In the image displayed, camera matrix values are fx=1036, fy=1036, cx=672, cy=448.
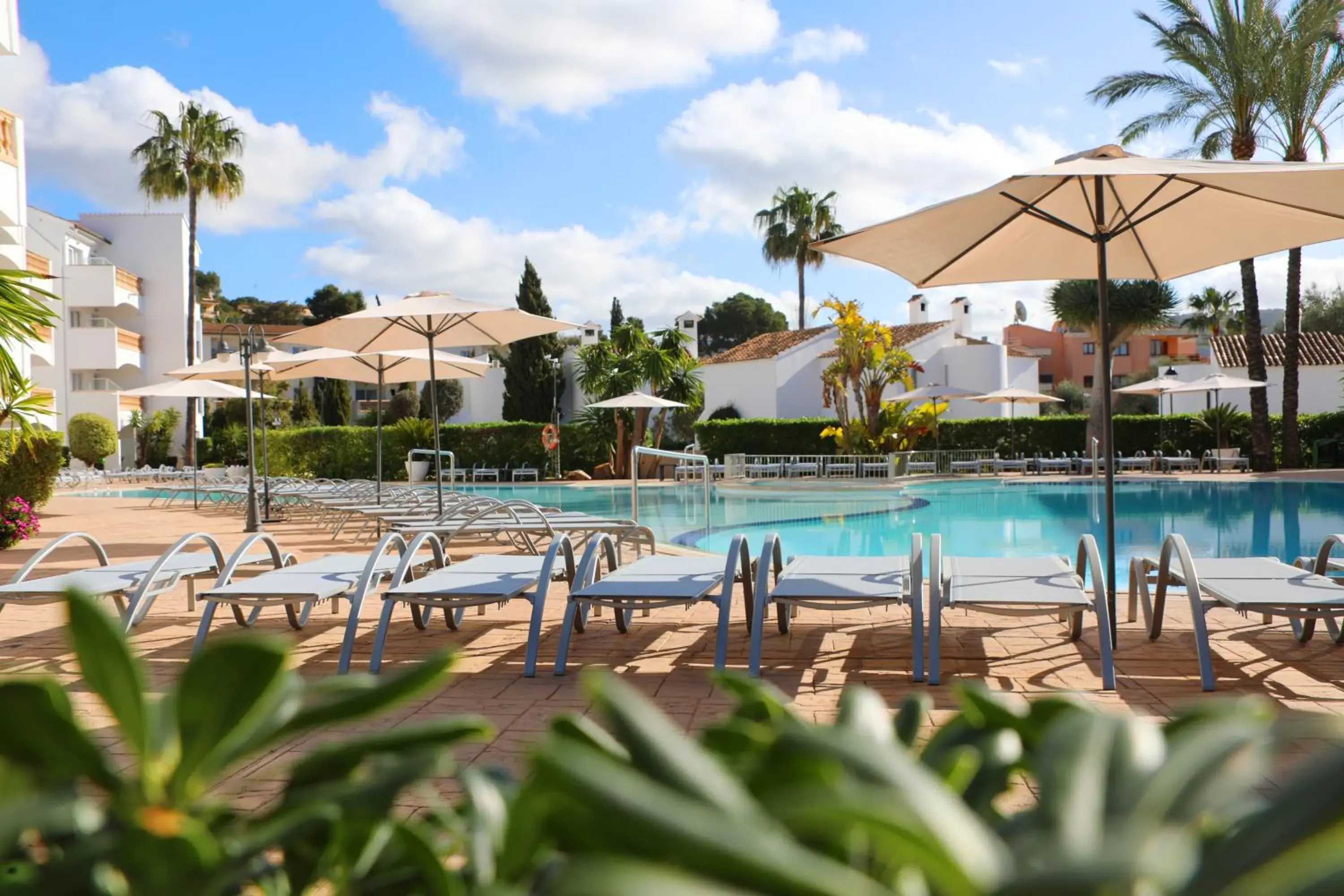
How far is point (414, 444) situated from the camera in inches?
1181

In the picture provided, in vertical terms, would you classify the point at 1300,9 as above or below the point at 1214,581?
above

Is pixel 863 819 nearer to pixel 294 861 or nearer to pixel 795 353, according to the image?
pixel 294 861

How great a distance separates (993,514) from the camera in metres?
17.8

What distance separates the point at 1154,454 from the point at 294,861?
31738mm

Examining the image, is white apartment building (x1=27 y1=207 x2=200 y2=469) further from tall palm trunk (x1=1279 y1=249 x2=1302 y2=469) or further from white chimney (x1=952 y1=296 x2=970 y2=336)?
tall palm trunk (x1=1279 y1=249 x2=1302 y2=469)

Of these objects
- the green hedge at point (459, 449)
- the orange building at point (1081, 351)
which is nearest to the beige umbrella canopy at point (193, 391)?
the green hedge at point (459, 449)

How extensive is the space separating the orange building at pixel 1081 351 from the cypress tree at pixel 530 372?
103 ft

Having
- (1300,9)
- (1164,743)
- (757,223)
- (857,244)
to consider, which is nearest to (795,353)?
(757,223)

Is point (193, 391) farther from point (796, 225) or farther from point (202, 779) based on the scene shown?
point (796, 225)

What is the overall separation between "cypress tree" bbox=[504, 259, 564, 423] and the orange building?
1239 inches

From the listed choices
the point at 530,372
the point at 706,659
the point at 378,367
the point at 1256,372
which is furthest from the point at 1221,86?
the point at 530,372

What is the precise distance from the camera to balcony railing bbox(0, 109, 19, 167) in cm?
1688

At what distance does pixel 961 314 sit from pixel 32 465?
117 feet

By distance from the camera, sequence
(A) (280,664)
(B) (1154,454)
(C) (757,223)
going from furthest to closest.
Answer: (C) (757,223), (B) (1154,454), (A) (280,664)
